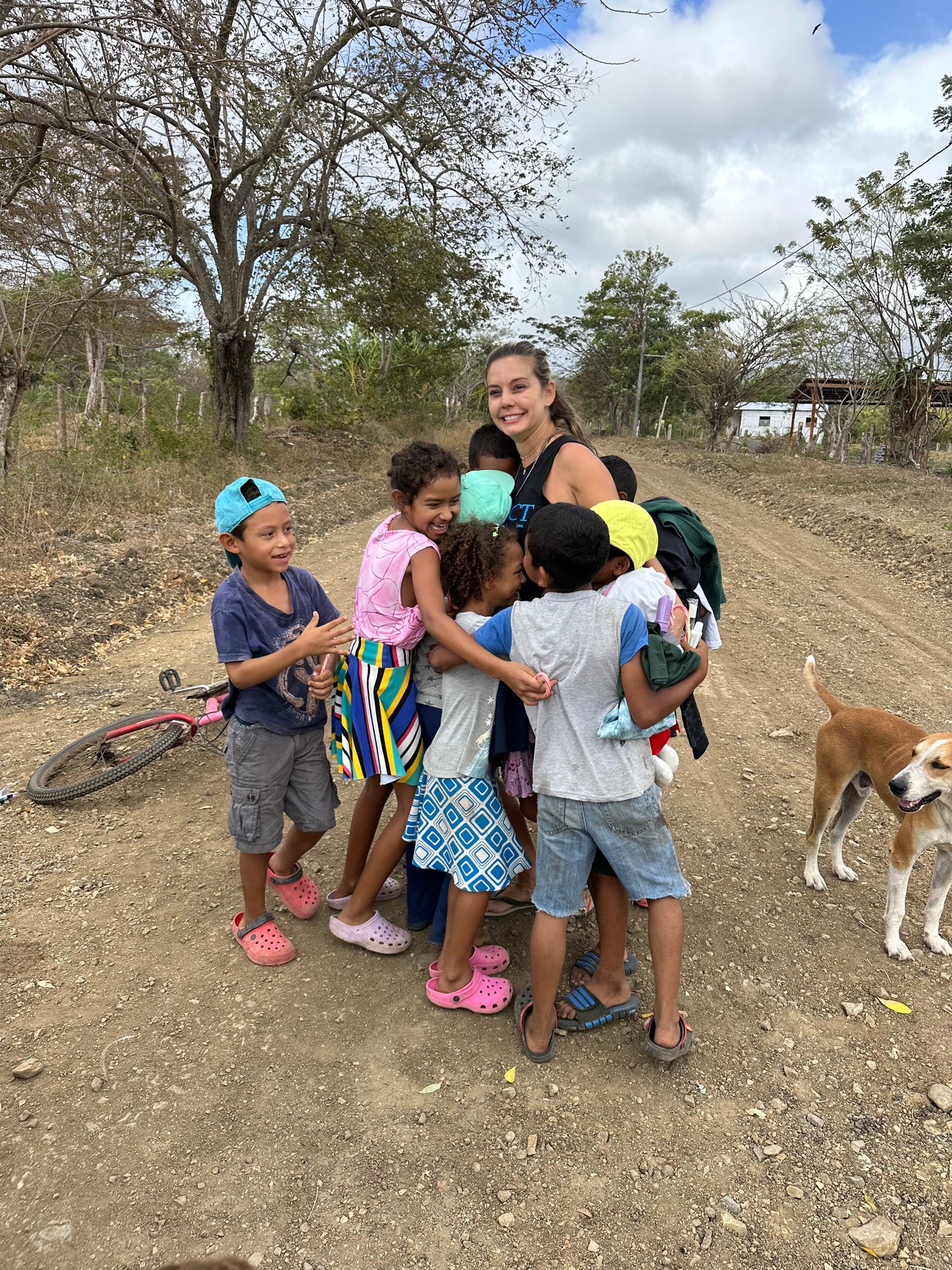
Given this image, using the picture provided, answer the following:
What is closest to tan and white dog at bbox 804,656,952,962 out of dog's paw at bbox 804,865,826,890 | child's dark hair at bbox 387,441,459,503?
dog's paw at bbox 804,865,826,890

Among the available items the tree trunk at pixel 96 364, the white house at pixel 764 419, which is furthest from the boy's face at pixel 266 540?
the white house at pixel 764 419

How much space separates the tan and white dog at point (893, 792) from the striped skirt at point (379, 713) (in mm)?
1742

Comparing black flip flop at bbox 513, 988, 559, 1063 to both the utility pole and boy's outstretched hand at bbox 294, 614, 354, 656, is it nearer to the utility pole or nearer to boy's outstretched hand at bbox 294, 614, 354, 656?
boy's outstretched hand at bbox 294, 614, 354, 656

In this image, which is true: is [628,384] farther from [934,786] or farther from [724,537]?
[934,786]

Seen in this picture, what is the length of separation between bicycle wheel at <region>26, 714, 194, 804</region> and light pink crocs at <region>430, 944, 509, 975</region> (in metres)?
2.10

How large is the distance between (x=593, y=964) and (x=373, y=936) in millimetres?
845

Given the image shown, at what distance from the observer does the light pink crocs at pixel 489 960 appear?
270 cm

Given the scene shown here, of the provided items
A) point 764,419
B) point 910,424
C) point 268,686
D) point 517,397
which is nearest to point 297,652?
point 268,686

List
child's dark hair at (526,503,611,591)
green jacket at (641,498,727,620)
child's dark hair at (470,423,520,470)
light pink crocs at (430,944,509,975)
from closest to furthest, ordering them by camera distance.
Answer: child's dark hair at (526,503,611,591)
green jacket at (641,498,727,620)
light pink crocs at (430,944,509,975)
child's dark hair at (470,423,520,470)

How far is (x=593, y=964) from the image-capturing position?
2699 millimetres

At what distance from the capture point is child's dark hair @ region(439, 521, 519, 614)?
2.25 meters

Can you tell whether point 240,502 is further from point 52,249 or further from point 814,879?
point 52,249

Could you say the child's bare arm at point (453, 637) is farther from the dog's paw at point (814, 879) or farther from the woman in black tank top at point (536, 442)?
the dog's paw at point (814, 879)

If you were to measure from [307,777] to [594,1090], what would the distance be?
4.67 ft
